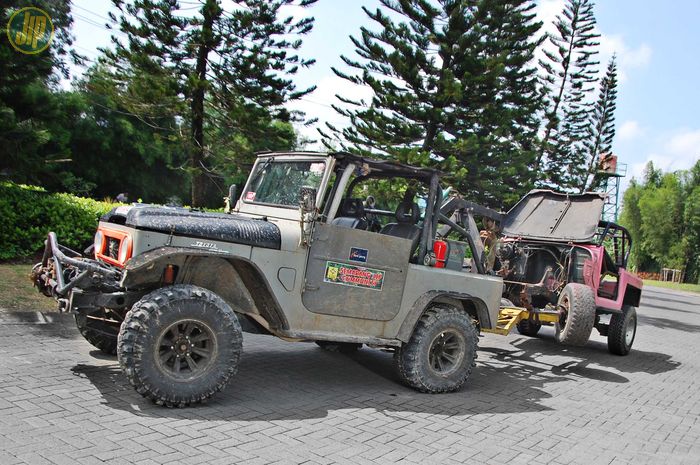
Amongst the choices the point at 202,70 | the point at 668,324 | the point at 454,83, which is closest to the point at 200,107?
the point at 202,70

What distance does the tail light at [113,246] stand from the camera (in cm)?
486

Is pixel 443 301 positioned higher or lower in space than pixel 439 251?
lower

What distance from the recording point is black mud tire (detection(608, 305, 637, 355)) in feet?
31.7

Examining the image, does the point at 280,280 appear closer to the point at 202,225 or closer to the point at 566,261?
the point at 202,225

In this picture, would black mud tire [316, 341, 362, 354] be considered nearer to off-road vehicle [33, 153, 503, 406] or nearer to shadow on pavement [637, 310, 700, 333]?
off-road vehicle [33, 153, 503, 406]

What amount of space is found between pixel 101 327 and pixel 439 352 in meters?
3.33

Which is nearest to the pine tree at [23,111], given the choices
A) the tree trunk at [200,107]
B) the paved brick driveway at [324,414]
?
the paved brick driveway at [324,414]

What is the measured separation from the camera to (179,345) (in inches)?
187

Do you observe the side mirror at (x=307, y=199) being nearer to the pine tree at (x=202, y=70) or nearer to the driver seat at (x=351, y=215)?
the driver seat at (x=351, y=215)

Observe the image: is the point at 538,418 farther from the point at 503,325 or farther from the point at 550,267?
the point at 550,267

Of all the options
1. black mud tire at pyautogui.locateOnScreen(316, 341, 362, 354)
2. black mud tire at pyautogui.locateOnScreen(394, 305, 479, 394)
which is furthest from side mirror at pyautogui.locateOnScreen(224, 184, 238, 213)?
black mud tire at pyautogui.locateOnScreen(394, 305, 479, 394)

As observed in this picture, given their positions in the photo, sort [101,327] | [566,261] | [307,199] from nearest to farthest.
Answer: [307,199]
[101,327]
[566,261]

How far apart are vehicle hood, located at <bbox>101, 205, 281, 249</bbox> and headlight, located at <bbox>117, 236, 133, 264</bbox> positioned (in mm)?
126

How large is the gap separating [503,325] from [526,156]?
12666mm
